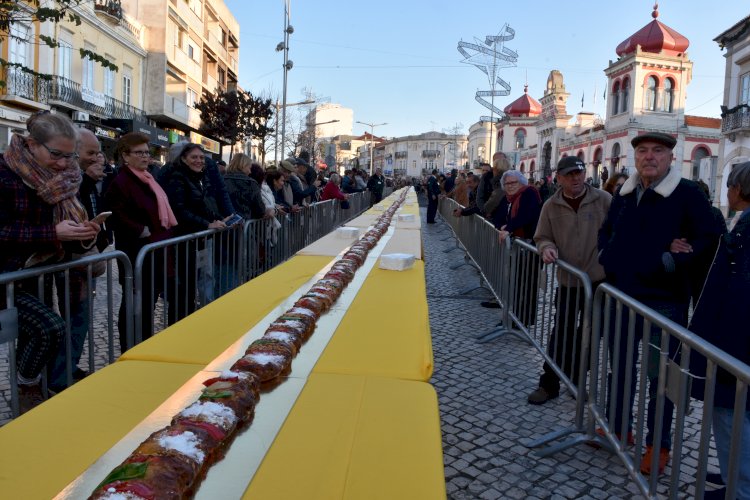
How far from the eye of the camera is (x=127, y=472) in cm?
147

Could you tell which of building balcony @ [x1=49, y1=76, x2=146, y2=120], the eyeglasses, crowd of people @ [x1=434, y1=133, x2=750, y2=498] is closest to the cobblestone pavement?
crowd of people @ [x1=434, y1=133, x2=750, y2=498]

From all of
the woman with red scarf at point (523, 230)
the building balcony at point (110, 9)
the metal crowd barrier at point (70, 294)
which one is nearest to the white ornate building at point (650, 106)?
the building balcony at point (110, 9)

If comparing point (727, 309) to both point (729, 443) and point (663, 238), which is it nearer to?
point (729, 443)

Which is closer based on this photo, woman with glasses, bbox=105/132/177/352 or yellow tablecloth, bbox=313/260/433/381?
yellow tablecloth, bbox=313/260/433/381

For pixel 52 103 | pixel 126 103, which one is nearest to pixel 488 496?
pixel 52 103

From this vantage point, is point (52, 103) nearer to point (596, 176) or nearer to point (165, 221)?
point (165, 221)

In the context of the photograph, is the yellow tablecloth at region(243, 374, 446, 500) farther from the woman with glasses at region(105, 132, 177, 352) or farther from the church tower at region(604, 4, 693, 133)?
the church tower at region(604, 4, 693, 133)

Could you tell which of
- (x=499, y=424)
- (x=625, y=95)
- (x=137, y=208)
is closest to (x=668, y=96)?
(x=625, y=95)

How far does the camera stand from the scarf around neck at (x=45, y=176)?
9.86 ft

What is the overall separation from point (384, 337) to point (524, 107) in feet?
290

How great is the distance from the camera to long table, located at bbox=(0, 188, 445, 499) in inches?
61.8

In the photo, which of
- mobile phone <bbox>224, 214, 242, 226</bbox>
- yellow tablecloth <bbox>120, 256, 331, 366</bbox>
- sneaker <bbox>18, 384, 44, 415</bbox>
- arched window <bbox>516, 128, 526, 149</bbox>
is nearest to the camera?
yellow tablecloth <bbox>120, 256, 331, 366</bbox>

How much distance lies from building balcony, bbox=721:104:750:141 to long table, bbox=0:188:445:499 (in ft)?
102

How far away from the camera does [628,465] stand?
3008 millimetres
